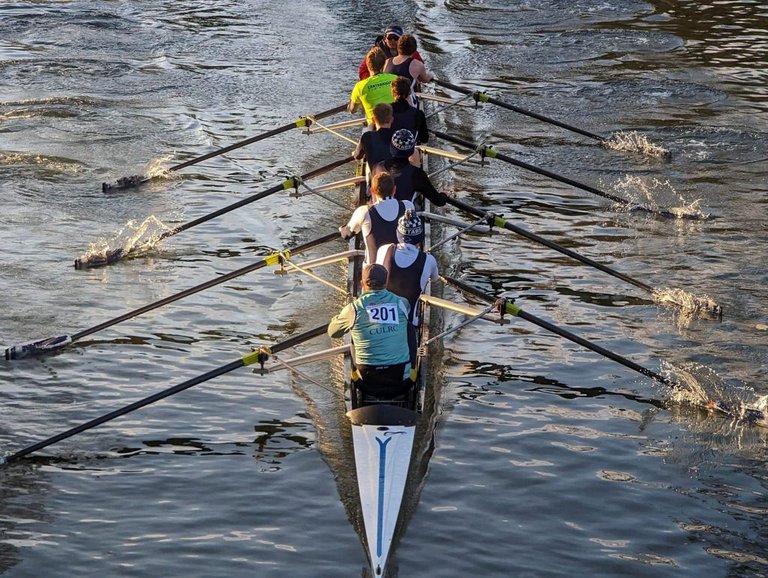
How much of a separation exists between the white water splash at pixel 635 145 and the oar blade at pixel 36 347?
11.5 meters

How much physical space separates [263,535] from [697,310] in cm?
680

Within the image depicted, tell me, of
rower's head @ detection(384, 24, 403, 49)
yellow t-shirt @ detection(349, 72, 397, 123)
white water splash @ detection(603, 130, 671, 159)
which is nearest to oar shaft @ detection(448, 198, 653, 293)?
yellow t-shirt @ detection(349, 72, 397, 123)

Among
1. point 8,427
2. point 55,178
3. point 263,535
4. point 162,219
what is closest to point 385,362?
point 263,535

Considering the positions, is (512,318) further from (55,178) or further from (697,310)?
(55,178)

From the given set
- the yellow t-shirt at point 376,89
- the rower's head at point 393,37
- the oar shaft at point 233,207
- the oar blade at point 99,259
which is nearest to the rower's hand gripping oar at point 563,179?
the yellow t-shirt at point 376,89

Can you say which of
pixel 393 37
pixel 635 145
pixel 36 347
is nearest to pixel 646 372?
pixel 36 347

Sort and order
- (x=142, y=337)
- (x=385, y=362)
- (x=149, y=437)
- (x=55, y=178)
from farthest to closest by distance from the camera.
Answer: (x=55, y=178) < (x=142, y=337) < (x=149, y=437) < (x=385, y=362)

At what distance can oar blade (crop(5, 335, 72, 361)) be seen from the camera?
41.3ft

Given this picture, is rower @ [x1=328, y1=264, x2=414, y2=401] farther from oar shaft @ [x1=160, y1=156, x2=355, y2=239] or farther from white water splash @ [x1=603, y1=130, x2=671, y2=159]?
white water splash @ [x1=603, y1=130, x2=671, y2=159]

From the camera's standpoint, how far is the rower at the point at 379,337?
1030cm

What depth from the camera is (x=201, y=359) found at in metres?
12.8

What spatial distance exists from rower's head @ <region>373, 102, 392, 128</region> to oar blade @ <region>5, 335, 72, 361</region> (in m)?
4.52

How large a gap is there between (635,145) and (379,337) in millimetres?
11615

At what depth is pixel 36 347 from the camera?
1267 centimetres
